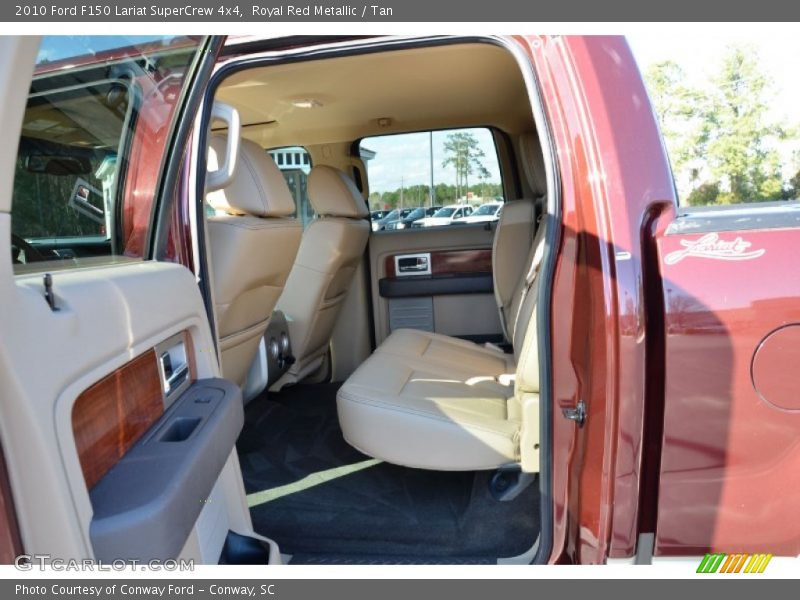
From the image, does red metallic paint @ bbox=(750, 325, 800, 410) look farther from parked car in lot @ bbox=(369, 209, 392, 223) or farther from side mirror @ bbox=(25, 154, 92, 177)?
parked car in lot @ bbox=(369, 209, 392, 223)

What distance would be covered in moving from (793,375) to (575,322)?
43cm

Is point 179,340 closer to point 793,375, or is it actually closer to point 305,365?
point 793,375

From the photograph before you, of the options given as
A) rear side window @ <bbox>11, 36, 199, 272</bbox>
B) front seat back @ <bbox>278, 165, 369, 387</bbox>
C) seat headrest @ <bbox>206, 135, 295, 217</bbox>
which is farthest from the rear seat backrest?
rear side window @ <bbox>11, 36, 199, 272</bbox>

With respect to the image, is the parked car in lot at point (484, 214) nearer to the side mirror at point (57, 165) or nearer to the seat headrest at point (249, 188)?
the seat headrest at point (249, 188)

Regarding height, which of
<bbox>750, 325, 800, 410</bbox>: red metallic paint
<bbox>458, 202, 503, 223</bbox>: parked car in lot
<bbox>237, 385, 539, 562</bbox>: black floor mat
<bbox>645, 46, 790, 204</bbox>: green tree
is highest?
<bbox>645, 46, 790, 204</bbox>: green tree

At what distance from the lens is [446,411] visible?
1955 millimetres

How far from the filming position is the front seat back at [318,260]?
2.99 metres

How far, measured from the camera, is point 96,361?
0.87 meters

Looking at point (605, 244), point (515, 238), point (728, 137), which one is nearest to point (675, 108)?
point (728, 137)

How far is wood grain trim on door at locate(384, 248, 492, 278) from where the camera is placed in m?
3.55

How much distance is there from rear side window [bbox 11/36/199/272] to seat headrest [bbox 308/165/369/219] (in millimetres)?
1559

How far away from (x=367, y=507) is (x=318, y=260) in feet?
4.44

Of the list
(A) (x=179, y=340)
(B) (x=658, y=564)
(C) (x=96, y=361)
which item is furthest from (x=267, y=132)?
(B) (x=658, y=564)

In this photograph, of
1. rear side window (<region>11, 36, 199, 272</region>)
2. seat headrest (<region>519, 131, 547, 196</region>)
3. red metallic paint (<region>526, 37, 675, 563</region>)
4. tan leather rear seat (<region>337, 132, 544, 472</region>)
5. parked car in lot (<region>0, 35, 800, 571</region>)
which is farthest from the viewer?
seat headrest (<region>519, 131, 547, 196</region>)
